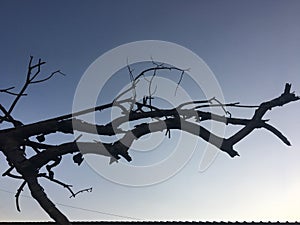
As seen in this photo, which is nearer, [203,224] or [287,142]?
[287,142]

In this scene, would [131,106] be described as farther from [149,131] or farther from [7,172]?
[7,172]

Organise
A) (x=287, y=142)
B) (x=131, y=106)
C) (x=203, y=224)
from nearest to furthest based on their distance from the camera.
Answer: (x=287, y=142), (x=131, y=106), (x=203, y=224)

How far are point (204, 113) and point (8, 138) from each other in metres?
0.52

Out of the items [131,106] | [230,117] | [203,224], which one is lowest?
[230,117]

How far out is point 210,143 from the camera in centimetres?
110

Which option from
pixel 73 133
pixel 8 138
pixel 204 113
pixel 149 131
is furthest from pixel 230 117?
pixel 8 138

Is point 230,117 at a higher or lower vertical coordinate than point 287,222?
lower

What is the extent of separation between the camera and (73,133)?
1183 millimetres

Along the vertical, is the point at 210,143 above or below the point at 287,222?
below

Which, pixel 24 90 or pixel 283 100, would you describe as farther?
pixel 24 90

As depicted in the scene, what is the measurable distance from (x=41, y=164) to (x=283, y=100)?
2.03ft

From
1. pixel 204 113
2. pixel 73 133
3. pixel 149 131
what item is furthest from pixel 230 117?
pixel 73 133

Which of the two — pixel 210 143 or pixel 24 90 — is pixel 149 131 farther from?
pixel 24 90

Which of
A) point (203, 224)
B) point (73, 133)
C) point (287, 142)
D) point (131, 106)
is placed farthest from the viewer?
point (203, 224)
